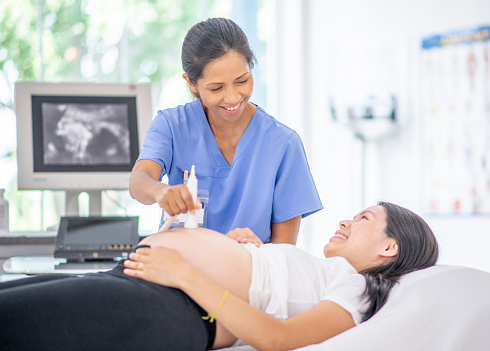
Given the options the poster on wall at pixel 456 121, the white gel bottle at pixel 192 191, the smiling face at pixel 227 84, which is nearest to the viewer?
the white gel bottle at pixel 192 191

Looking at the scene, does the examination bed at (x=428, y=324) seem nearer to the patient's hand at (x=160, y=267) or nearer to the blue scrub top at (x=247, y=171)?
the patient's hand at (x=160, y=267)

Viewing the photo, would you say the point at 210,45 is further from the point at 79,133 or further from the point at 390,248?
the point at 79,133

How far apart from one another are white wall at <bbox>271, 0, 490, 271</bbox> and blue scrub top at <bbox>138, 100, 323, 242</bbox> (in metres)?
2.13

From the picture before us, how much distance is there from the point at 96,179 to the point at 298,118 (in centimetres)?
232

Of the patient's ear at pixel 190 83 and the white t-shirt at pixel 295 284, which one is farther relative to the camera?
the patient's ear at pixel 190 83

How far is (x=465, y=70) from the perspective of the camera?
365cm

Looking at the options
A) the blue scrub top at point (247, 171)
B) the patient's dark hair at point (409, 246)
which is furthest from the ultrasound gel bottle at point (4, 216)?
the patient's dark hair at point (409, 246)

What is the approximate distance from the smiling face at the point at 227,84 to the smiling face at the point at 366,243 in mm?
447

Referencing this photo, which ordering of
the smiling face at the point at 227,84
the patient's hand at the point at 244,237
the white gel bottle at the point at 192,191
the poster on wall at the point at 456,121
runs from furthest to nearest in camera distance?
the poster on wall at the point at 456,121
the smiling face at the point at 227,84
the patient's hand at the point at 244,237
the white gel bottle at the point at 192,191

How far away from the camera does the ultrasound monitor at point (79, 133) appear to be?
2.45 meters

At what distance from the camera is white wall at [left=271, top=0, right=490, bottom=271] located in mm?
3645

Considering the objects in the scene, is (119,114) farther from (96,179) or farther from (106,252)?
(106,252)

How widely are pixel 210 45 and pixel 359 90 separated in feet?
8.68

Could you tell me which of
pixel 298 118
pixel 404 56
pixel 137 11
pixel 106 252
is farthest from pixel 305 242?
pixel 106 252
